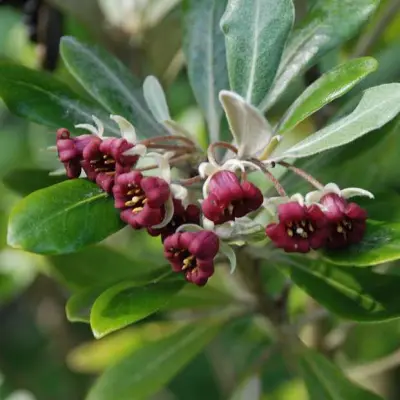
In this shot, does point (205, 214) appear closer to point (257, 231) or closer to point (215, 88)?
point (257, 231)

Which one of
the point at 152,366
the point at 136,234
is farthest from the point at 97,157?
the point at 136,234

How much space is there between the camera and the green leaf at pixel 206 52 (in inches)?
54.3

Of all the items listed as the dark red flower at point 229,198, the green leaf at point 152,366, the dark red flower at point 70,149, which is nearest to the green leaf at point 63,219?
the dark red flower at point 70,149

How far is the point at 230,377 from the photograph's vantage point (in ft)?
7.74

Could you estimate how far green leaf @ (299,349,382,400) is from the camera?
142 cm

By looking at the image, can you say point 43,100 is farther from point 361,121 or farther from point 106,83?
point 361,121

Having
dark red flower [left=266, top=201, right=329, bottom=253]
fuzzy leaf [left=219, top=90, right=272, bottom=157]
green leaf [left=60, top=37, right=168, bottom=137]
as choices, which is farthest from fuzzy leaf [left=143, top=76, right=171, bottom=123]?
dark red flower [left=266, top=201, right=329, bottom=253]

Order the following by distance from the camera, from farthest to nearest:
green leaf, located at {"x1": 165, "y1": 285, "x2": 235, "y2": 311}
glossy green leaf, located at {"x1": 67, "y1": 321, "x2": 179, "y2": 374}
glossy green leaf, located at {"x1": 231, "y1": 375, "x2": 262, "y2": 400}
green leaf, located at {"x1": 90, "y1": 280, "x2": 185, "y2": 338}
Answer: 1. glossy green leaf, located at {"x1": 67, "y1": 321, "x2": 179, "y2": 374}
2. green leaf, located at {"x1": 165, "y1": 285, "x2": 235, "y2": 311}
3. glossy green leaf, located at {"x1": 231, "y1": 375, "x2": 262, "y2": 400}
4. green leaf, located at {"x1": 90, "y1": 280, "x2": 185, "y2": 338}

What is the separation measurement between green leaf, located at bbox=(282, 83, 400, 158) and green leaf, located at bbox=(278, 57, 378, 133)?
3cm

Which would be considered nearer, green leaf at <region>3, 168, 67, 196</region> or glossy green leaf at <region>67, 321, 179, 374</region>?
→ green leaf at <region>3, 168, 67, 196</region>

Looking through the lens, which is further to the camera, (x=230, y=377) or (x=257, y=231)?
(x=230, y=377)

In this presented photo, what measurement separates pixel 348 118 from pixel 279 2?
7.3 inches

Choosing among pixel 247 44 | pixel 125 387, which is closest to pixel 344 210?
pixel 247 44

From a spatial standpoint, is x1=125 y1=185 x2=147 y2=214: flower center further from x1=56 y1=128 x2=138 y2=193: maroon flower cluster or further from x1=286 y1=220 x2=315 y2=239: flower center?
x1=286 y1=220 x2=315 y2=239: flower center
